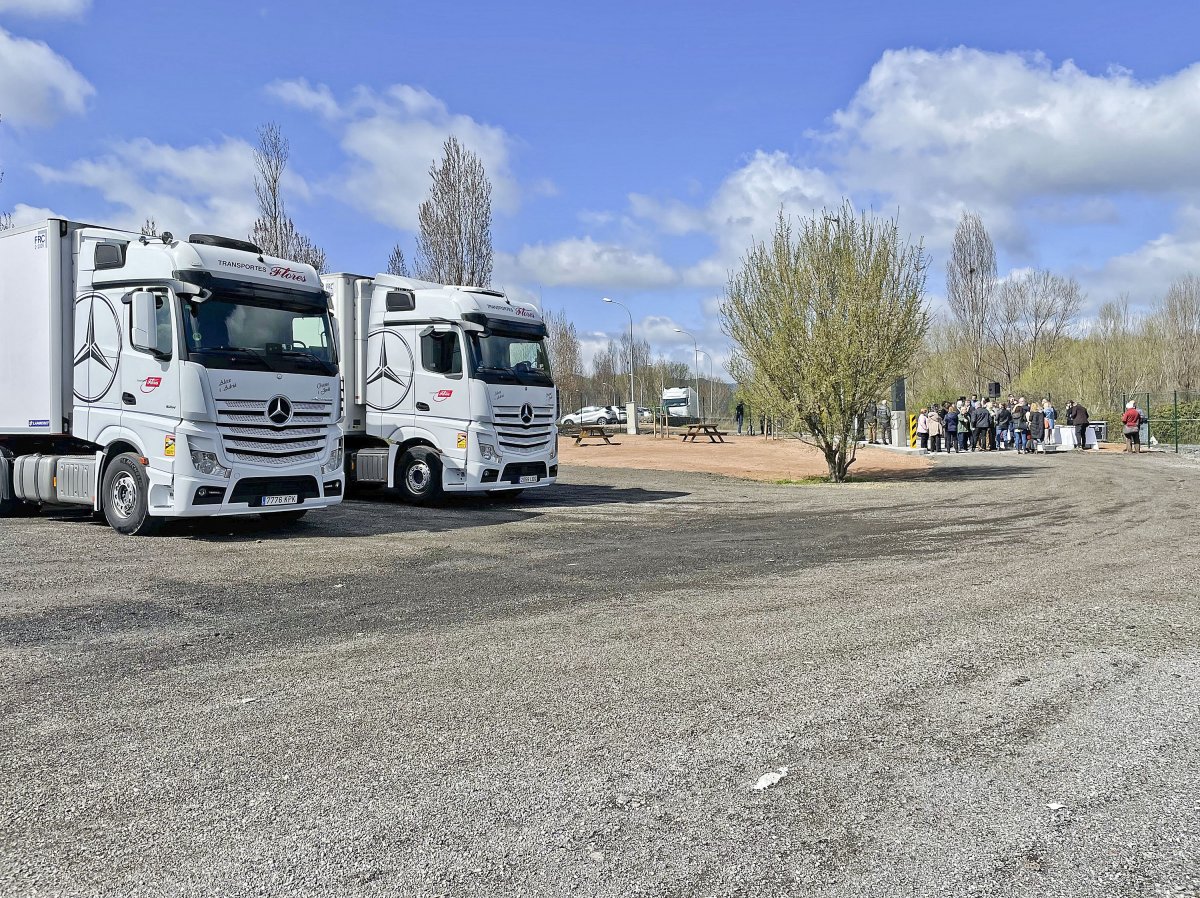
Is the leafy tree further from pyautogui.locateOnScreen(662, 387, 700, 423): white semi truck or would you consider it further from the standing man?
pyautogui.locateOnScreen(662, 387, 700, 423): white semi truck

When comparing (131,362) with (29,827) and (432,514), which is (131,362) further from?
(29,827)

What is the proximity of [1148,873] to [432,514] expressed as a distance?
12.5 metres

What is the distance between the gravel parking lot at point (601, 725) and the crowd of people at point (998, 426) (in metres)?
24.5

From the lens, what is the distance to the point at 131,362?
1156 centimetres

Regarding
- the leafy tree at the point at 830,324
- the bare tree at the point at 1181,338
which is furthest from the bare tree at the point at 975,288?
the leafy tree at the point at 830,324

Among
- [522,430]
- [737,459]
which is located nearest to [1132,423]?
[737,459]

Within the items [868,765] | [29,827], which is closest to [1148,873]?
[868,765]

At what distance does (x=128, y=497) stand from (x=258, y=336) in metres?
2.50

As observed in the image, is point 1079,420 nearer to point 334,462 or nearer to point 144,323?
point 334,462

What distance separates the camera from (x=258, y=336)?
12.0 meters

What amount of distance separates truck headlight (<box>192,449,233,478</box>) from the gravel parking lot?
142cm

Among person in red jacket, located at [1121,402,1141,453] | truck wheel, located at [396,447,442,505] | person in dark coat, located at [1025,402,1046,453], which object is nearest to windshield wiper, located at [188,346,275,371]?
truck wheel, located at [396,447,442,505]

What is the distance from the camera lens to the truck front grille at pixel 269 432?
38.1ft

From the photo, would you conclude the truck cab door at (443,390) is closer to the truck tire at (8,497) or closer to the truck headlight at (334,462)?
the truck headlight at (334,462)
